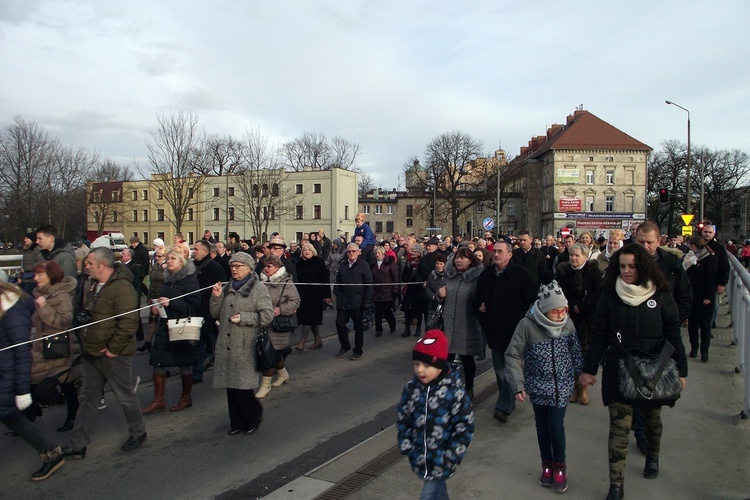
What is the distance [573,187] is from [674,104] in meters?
47.9

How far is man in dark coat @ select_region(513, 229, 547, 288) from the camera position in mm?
8000

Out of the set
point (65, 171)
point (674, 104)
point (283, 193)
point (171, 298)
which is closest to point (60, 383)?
point (171, 298)

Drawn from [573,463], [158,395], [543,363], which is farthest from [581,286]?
[158,395]

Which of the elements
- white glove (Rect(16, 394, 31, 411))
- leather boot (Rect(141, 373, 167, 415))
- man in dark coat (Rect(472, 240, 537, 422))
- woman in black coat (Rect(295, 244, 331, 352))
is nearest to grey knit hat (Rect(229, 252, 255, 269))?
leather boot (Rect(141, 373, 167, 415))

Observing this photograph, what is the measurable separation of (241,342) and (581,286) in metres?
3.81

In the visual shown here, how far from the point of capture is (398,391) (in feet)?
24.6

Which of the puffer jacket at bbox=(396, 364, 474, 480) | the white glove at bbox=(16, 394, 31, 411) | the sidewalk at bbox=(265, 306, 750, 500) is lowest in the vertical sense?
the sidewalk at bbox=(265, 306, 750, 500)

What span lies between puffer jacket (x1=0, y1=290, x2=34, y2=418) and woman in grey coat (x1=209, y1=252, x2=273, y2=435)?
1.76m

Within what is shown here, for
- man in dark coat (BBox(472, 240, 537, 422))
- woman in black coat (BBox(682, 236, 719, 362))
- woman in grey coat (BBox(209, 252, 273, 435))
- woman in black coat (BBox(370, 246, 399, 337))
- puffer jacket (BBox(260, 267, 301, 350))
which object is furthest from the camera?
woman in black coat (BBox(370, 246, 399, 337))

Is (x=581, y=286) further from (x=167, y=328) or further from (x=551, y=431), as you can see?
(x=167, y=328)

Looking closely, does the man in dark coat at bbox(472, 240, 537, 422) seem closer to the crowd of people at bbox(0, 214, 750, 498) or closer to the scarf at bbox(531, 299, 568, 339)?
the crowd of people at bbox(0, 214, 750, 498)

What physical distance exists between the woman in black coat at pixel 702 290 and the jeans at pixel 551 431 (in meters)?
5.11

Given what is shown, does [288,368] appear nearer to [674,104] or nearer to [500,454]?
[500,454]

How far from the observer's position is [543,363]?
14.4 feet
